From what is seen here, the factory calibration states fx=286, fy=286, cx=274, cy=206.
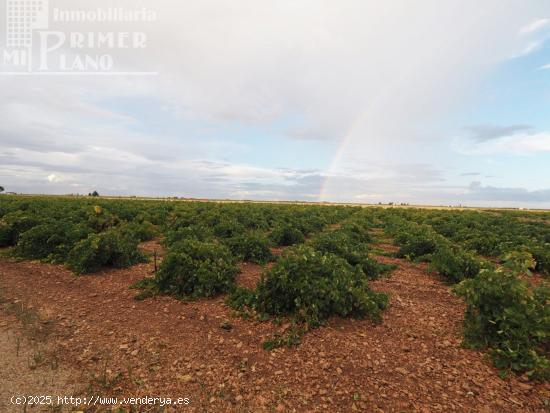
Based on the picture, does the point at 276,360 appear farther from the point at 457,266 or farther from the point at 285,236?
the point at 285,236

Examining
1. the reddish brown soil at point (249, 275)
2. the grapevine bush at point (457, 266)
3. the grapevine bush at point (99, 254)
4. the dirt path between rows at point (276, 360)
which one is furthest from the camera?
the grapevine bush at point (99, 254)

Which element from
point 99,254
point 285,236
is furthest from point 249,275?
point 285,236

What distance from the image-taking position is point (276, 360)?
5367mm

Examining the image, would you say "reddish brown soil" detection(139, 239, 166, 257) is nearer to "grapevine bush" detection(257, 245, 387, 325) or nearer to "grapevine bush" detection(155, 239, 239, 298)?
"grapevine bush" detection(155, 239, 239, 298)

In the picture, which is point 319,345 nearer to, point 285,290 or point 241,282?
point 285,290

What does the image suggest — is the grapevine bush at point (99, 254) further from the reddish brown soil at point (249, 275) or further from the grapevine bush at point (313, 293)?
the grapevine bush at point (313, 293)

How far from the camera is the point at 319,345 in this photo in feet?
18.8

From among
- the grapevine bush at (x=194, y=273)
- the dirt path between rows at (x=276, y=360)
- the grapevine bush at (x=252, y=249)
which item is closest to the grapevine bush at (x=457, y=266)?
the dirt path between rows at (x=276, y=360)

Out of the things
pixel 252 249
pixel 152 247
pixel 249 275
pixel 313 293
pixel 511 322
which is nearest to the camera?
pixel 511 322

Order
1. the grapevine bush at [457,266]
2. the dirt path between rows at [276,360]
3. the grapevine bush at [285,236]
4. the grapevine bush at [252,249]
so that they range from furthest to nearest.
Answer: the grapevine bush at [285,236], the grapevine bush at [252,249], the grapevine bush at [457,266], the dirt path between rows at [276,360]

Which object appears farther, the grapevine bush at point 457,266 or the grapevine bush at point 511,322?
the grapevine bush at point 457,266

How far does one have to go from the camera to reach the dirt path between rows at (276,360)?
14.3 feet

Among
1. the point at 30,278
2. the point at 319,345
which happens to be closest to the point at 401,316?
the point at 319,345

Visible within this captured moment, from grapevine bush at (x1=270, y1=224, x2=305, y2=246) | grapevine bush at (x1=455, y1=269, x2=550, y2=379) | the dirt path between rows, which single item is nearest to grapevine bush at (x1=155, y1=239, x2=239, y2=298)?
the dirt path between rows
